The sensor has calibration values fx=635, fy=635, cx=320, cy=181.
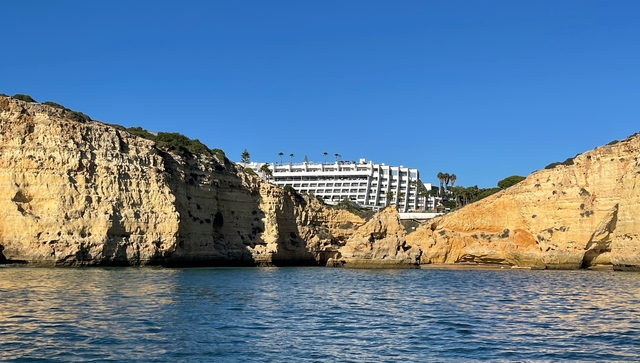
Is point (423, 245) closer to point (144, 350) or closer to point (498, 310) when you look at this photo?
point (498, 310)

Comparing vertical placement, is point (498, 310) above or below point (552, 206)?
below

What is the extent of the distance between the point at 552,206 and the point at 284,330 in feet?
136

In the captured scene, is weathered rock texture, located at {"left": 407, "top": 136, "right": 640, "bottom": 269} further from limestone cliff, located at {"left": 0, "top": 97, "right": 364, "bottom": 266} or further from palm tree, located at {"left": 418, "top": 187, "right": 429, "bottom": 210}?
palm tree, located at {"left": 418, "top": 187, "right": 429, "bottom": 210}

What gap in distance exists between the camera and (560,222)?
51.8 metres

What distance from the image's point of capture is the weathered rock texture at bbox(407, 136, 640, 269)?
45500mm

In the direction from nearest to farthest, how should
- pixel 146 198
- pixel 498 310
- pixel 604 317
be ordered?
pixel 604 317
pixel 498 310
pixel 146 198

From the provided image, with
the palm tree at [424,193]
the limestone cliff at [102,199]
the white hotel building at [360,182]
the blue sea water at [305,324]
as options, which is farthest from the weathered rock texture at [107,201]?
the white hotel building at [360,182]

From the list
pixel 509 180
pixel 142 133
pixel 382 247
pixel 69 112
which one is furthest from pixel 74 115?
pixel 509 180

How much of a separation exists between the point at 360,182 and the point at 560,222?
99.1 metres

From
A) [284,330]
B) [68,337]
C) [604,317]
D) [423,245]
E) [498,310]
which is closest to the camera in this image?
[68,337]

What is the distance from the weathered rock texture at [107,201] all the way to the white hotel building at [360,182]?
9011 cm

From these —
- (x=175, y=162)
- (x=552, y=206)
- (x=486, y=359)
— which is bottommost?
(x=486, y=359)

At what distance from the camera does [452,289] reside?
30.5 metres

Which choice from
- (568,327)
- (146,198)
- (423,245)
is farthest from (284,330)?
(423,245)
